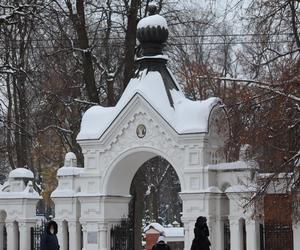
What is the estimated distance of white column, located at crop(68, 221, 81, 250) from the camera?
61.7ft

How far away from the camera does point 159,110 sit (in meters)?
17.6

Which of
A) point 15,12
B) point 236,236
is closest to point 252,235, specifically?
point 236,236

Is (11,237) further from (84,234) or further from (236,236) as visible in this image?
(236,236)

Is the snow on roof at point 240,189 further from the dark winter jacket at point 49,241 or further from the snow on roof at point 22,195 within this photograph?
the snow on roof at point 22,195

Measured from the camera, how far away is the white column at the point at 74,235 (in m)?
18.8

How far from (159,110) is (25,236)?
481cm

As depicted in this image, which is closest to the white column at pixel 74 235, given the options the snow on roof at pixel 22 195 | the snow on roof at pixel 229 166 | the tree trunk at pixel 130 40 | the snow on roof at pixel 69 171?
the snow on roof at pixel 69 171

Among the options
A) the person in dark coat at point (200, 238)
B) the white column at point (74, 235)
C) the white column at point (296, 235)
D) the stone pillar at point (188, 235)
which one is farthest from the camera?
the white column at point (74, 235)

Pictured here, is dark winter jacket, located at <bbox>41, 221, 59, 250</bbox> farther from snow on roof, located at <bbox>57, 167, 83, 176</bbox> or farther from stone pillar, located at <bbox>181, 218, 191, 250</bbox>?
snow on roof, located at <bbox>57, 167, 83, 176</bbox>

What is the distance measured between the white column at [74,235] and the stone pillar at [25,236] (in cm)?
130

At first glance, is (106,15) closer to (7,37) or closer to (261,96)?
(7,37)

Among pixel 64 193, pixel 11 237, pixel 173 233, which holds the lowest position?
pixel 11 237

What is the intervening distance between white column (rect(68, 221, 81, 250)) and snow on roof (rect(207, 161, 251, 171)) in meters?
3.76

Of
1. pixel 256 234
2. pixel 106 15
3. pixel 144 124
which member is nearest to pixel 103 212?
pixel 144 124
